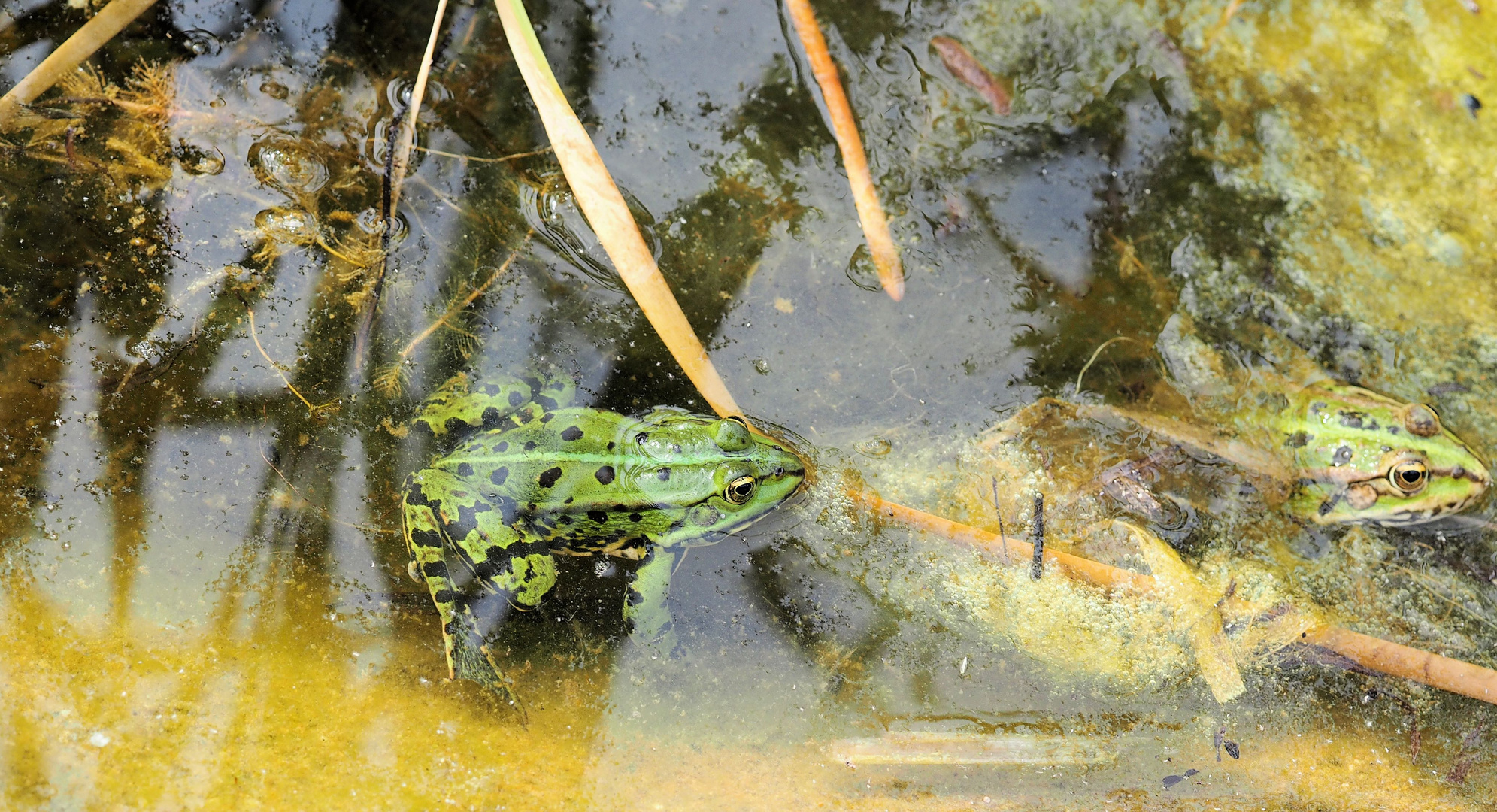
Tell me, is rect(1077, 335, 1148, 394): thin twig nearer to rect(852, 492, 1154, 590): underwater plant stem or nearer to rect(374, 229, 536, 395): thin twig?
rect(852, 492, 1154, 590): underwater plant stem

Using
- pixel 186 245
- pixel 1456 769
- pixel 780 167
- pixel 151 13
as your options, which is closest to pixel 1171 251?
pixel 780 167

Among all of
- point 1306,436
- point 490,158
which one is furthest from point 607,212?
point 1306,436

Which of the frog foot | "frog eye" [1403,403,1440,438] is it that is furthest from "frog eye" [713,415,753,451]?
"frog eye" [1403,403,1440,438]

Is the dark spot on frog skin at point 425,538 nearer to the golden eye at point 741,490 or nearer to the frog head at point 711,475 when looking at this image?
the frog head at point 711,475

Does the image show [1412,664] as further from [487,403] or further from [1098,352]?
[487,403]

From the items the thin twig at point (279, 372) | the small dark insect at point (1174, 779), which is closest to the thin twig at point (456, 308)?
the thin twig at point (279, 372)
